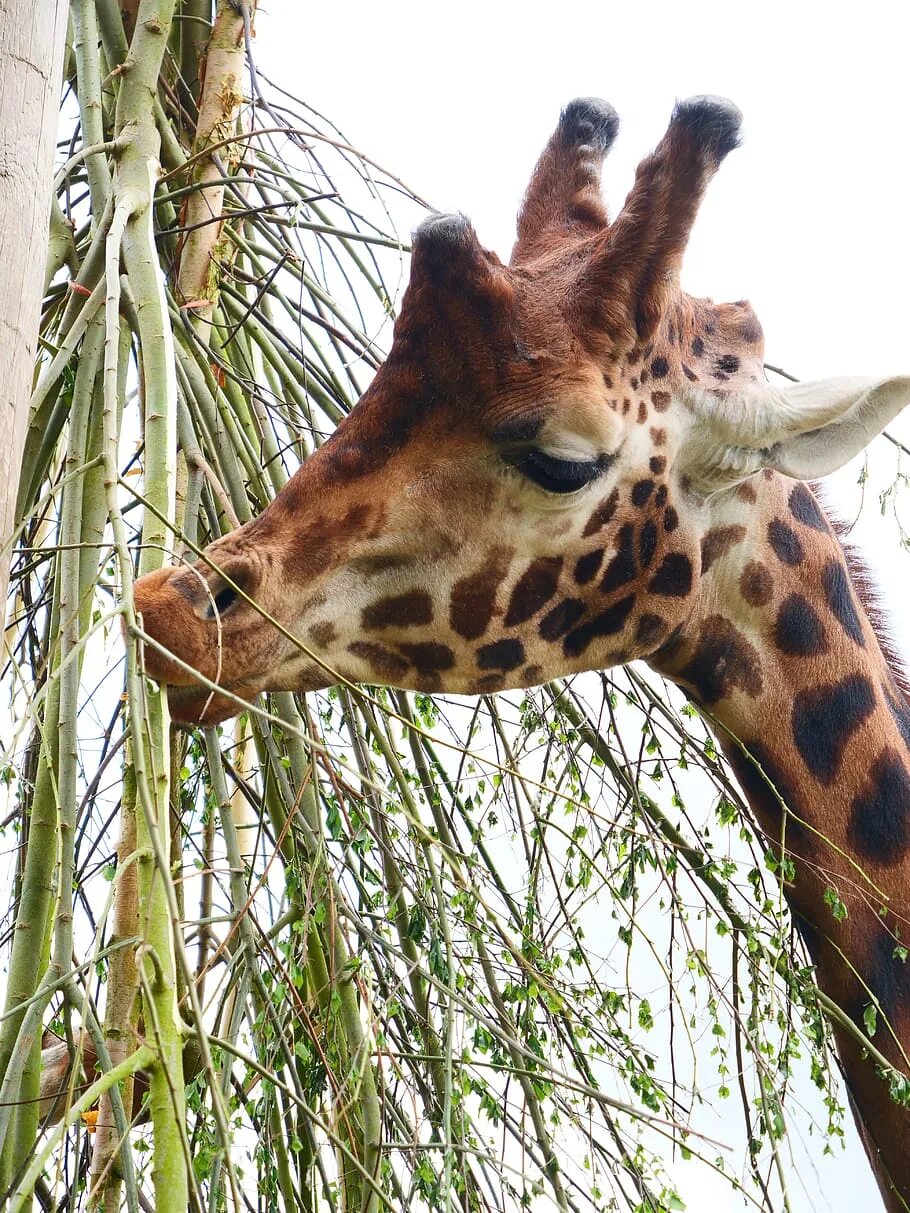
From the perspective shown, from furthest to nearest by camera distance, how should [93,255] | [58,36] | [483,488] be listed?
[93,255], [483,488], [58,36]

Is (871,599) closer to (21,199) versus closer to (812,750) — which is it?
(812,750)

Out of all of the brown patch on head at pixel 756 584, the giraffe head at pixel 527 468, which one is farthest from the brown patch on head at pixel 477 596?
the brown patch on head at pixel 756 584

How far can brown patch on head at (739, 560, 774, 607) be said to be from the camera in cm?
244

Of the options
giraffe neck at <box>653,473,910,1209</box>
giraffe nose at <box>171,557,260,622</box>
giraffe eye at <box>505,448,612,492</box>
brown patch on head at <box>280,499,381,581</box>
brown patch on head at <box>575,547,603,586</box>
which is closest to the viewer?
giraffe nose at <box>171,557,260,622</box>

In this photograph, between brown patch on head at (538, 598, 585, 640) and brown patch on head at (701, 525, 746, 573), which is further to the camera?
brown patch on head at (701, 525, 746, 573)

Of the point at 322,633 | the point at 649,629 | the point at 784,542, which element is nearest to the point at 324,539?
the point at 322,633

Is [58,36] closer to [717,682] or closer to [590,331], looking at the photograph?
[590,331]

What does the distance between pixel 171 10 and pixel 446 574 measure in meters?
1.45

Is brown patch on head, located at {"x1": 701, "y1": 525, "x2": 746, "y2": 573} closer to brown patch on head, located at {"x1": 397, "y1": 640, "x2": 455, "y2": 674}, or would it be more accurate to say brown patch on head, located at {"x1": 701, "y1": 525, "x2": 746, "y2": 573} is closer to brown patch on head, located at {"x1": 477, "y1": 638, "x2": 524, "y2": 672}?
brown patch on head, located at {"x1": 477, "y1": 638, "x2": 524, "y2": 672}

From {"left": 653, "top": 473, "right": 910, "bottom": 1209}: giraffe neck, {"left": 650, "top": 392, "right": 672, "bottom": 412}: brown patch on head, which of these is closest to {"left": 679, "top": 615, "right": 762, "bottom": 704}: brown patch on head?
{"left": 653, "top": 473, "right": 910, "bottom": 1209}: giraffe neck

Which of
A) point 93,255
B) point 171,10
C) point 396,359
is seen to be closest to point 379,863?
point 396,359

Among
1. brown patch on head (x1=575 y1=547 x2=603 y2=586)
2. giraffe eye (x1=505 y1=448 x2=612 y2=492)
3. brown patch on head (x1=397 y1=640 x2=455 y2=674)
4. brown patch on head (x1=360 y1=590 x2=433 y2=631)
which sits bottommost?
brown patch on head (x1=397 y1=640 x2=455 y2=674)

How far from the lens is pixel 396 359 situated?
2.21 meters

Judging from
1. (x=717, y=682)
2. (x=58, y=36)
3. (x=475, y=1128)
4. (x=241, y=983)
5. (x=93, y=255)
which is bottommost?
(x=475, y=1128)
